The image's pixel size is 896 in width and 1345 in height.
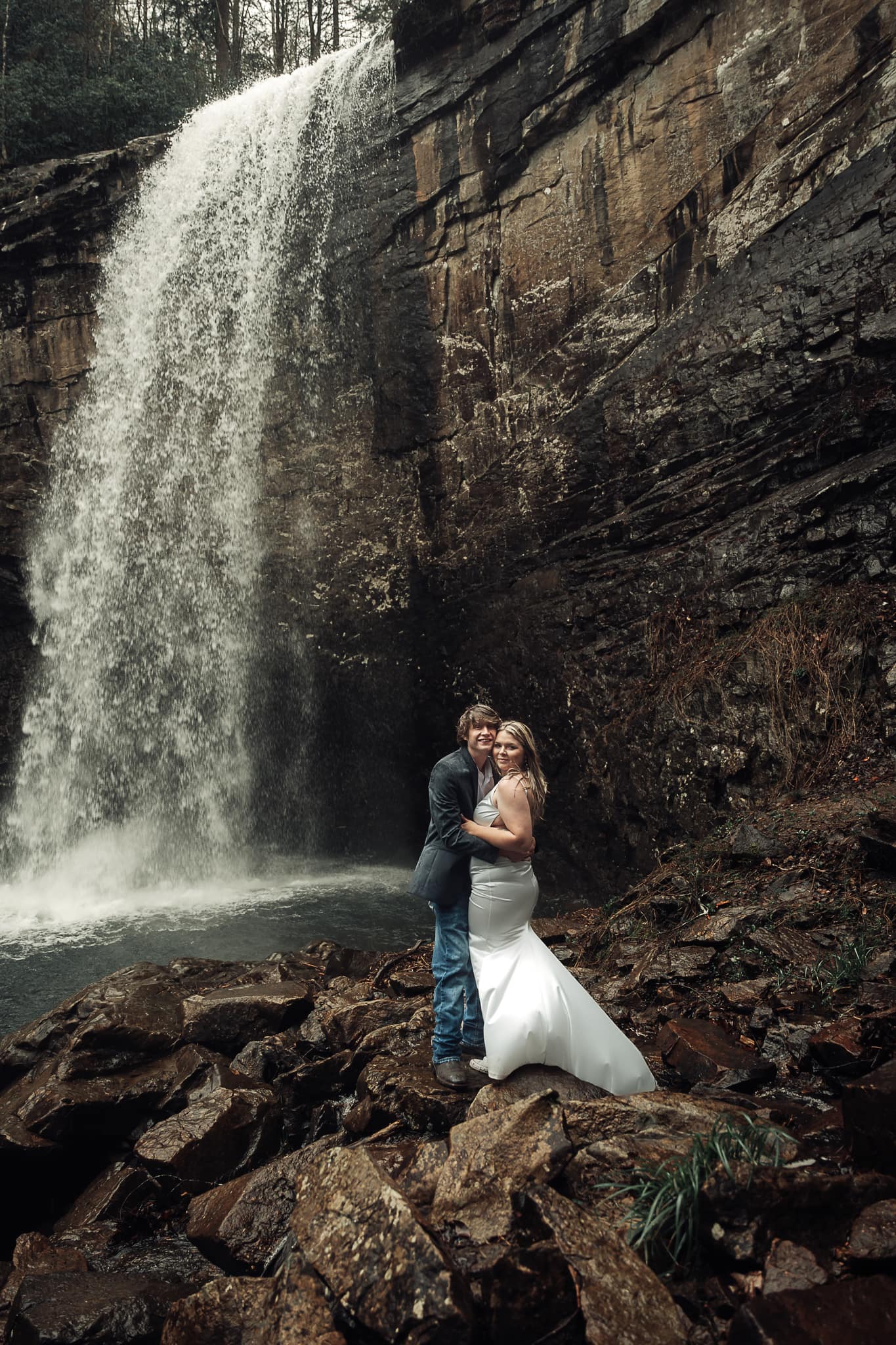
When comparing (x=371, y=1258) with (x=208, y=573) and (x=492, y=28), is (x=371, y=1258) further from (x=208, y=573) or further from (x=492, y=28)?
(x=492, y=28)

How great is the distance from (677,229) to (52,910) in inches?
455

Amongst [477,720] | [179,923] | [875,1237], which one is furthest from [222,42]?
[875,1237]

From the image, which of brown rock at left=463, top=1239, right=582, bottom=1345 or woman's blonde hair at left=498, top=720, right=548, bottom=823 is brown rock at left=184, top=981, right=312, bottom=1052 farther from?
brown rock at left=463, top=1239, right=582, bottom=1345

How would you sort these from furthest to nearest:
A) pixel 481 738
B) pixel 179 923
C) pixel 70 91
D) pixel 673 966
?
pixel 70 91, pixel 179 923, pixel 673 966, pixel 481 738

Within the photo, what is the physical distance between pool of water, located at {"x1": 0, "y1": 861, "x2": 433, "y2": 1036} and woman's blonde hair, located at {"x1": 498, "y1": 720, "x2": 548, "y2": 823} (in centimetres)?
511

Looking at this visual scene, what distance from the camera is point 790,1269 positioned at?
2.28m

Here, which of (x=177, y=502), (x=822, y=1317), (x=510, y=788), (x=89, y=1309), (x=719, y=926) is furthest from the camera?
(x=177, y=502)

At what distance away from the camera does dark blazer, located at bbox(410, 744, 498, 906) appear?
4.19 metres

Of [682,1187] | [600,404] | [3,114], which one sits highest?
[3,114]

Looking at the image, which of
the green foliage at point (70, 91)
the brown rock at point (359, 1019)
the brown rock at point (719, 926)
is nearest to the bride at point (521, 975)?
the brown rock at point (359, 1019)

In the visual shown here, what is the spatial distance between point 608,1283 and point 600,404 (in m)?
9.81

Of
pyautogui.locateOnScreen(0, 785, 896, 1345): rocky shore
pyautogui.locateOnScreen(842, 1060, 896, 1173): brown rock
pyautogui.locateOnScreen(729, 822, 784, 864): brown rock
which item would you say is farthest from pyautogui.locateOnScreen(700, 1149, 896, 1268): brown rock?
pyautogui.locateOnScreen(729, 822, 784, 864): brown rock

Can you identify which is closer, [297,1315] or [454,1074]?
[297,1315]

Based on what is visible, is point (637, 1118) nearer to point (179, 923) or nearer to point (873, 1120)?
point (873, 1120)
